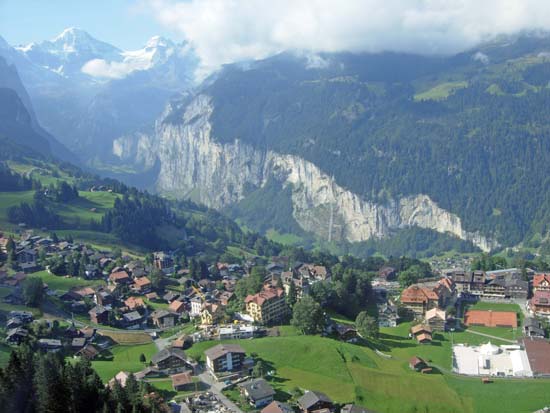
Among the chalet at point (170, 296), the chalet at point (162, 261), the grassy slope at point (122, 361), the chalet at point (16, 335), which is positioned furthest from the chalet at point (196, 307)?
the chalet at point (162, 261)

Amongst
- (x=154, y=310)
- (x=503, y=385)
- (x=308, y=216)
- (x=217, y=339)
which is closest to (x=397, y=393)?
(x=503, y=385)

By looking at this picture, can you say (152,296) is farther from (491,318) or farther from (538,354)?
(538,354)

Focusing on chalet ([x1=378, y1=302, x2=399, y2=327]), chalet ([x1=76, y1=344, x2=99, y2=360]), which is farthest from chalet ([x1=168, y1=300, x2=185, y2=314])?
chalet ([x1=378, y1=302, x2=399, y2=327])

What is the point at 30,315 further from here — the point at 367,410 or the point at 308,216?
the point at 308,216

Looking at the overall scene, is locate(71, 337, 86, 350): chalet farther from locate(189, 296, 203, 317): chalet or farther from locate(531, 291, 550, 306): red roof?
locate(531, 291, 550, 306): red roof

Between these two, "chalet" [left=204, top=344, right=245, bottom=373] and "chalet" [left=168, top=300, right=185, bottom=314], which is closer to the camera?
"chalet" [left=204, top=344, right=245, bottom=373]

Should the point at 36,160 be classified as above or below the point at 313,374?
above
